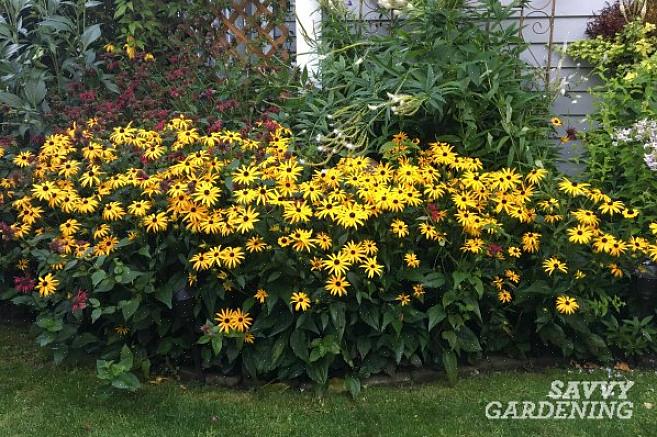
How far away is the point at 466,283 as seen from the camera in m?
3.18

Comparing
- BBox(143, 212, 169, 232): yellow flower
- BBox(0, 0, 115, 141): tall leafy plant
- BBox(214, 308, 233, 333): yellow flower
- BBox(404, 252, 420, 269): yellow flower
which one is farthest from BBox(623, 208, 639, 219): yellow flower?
BBox(0, 0, 115, 141): tall leafy plant

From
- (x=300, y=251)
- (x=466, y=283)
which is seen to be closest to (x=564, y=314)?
(x=466, y=283)

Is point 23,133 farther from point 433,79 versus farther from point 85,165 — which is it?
point 433,79

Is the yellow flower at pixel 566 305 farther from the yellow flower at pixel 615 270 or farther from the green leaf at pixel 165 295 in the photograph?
the green leaf at pixel 165 295

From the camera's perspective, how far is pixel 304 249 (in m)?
2.99

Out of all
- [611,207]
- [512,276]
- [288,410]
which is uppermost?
[611,207]

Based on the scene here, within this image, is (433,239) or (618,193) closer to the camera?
(433,239)

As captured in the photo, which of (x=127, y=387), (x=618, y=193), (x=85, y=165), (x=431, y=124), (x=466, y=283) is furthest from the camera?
(x=431, y=124)

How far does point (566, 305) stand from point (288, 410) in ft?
4.73

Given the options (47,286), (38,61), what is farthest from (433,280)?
(38,61)

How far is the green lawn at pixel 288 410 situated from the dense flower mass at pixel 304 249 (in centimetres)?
19

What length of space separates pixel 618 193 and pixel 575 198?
1.07ft

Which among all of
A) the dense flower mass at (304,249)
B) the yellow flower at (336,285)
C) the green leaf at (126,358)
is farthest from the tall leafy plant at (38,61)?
the yellow flower at (336,285)

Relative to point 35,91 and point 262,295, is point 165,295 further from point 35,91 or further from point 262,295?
point 35,91
